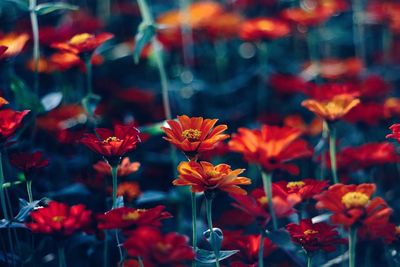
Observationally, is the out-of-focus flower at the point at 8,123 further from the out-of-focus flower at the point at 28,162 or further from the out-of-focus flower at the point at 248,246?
the out-of-focus flower at the point at 248,246

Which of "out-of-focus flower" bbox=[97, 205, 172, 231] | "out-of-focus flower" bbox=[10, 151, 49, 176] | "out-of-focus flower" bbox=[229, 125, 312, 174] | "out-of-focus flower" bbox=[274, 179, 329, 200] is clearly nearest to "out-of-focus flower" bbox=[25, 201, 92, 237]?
"out-of-focus flower" bbox=[97, 205, 172, 231]

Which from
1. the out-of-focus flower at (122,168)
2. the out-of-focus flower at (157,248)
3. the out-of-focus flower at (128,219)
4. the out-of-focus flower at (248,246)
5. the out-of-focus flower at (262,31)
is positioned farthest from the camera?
the out-of-focus flower at (262,31)

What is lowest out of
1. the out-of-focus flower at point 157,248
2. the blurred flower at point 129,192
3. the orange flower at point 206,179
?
the blurred flower at point 129,192

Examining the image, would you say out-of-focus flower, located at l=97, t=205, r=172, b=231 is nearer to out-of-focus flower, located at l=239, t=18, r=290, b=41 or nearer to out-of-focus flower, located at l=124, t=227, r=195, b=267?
out-of-focus flower, located at l=124, t=227, r=195, b=267

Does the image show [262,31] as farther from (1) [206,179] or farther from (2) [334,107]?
(1) [206,179]

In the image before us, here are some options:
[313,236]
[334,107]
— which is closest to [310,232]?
[313,236]

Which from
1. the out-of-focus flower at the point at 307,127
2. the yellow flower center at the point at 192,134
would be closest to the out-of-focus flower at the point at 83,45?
the yellow flower center at the point at 192,134

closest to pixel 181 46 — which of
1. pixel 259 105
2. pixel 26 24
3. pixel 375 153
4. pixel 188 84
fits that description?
pixel 188 84

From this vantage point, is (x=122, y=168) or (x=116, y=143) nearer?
(x=116, y=143)
